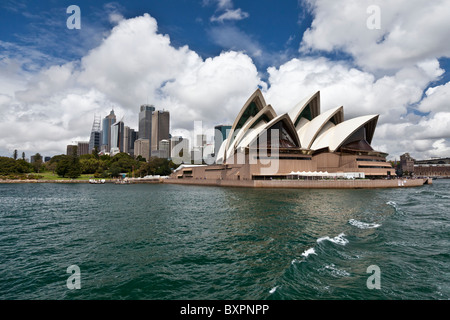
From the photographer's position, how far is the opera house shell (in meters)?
48.3

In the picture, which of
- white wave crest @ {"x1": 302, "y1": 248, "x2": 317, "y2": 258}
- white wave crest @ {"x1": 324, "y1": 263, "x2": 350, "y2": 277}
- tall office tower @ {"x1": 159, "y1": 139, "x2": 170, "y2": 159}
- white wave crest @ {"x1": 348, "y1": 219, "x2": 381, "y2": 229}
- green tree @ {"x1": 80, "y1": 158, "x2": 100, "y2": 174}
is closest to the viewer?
white wave crest @ {"x1": 324, "y1": 263, "x2": 350, "y2": 277}

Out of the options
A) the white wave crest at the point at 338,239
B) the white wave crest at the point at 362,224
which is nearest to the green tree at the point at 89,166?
the white wave crest at the point at 362,224

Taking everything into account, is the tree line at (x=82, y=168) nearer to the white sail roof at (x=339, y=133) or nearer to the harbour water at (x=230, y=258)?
the white sail roof at (x=339, y=133)

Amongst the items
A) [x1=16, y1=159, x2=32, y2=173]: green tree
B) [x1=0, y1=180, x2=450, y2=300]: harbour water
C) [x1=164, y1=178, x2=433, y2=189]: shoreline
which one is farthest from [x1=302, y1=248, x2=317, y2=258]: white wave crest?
[x1=16, y1=159, x2=32, y2=173]: green tree

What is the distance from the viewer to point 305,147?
54.3 metres

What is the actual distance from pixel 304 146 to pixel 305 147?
0.38 meters

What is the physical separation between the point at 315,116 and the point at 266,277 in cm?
5822

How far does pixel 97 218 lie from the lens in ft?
53.5

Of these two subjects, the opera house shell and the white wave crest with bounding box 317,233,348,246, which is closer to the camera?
the white wave crest with bounding box 317,233,348,246

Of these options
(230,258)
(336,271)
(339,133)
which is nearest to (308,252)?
(336,271)

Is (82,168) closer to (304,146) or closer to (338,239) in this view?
(304,146)

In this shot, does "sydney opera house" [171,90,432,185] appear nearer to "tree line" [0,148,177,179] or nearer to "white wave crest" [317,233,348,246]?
"white wave crest" [317,233,348,246]

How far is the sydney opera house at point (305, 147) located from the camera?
48250 mm
